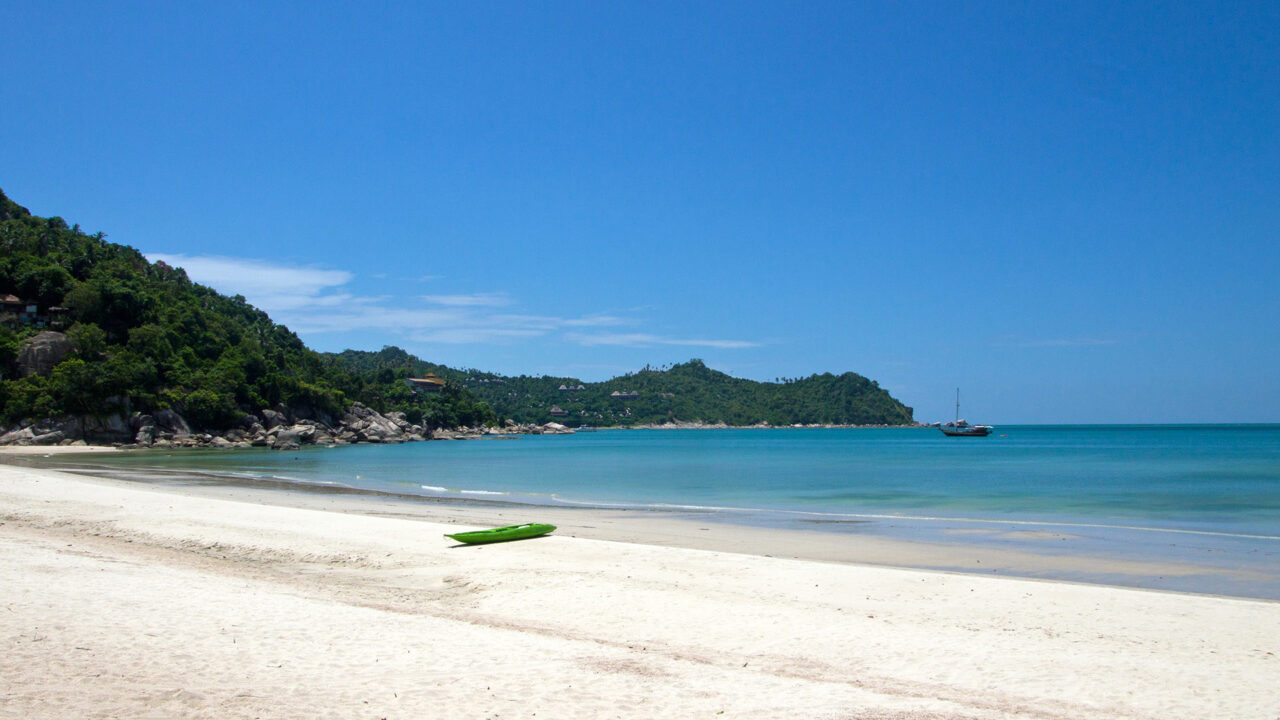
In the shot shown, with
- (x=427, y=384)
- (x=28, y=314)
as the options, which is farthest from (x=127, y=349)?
(x=427, y=384)

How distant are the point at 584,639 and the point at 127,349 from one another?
7122 centimetres

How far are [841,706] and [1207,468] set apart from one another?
175ft

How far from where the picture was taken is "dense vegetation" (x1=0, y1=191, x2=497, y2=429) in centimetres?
5628

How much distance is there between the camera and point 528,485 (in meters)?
34.5

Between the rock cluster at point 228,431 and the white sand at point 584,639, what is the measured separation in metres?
53.0

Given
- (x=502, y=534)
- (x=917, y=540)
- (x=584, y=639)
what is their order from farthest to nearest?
(x=917, y=540) < (x=502, y=534) < (x=584, y=639)

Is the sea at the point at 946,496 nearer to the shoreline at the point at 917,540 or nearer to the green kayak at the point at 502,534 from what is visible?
the shoreline at the point at 917,540

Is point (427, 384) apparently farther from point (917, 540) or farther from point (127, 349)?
point (917, 540)

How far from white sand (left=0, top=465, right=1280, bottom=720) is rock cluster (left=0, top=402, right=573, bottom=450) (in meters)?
53.0

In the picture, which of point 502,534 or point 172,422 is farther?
point 172,422

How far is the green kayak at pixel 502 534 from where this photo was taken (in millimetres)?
14031

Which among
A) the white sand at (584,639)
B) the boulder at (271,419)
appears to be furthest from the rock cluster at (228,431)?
the white sand at (584,639)

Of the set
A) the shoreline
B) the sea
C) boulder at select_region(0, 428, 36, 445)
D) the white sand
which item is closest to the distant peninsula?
boulder at select_region(0, 428, 36, 445)

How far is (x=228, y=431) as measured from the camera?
70.2 metres
